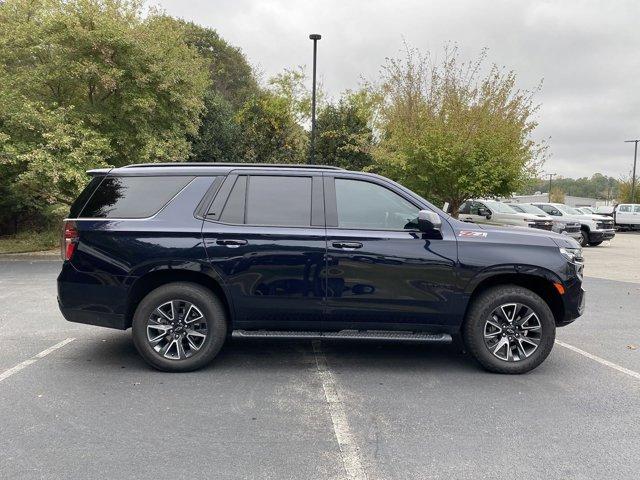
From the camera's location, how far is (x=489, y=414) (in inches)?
151

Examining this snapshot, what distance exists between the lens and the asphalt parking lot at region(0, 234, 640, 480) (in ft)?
10.1

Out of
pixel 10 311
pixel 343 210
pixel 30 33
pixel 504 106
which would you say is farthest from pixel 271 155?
pixel 343 210

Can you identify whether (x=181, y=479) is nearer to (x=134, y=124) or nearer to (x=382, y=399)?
(x=382, y=399)

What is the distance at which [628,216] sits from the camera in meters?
31.5

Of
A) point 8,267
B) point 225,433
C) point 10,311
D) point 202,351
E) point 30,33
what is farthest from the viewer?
point 30,33

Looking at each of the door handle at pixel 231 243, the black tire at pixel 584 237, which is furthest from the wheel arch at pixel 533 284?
the black tire at pixel 584 237

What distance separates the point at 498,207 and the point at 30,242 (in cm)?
1675

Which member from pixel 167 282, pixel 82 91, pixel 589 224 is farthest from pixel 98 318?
pixel 589 224

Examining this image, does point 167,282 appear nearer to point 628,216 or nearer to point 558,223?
point 558,223

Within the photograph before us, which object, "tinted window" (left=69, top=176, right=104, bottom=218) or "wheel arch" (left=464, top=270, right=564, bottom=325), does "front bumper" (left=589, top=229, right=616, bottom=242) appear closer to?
"wheel arch" (left=464, top=270, right=564, bottom=325)

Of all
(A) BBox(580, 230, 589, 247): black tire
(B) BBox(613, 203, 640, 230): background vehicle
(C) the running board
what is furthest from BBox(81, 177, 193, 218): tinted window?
(B) BBox(613, 203, 640, 230): background vehicle

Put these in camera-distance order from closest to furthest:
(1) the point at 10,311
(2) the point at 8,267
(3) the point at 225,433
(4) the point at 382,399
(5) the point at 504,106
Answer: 1. (3) the point at 225,433
2. (4) the point at 382,399
3. (1) the point at 10,311
4. (2) the point at 8,267
5. (5) the point at 504,106

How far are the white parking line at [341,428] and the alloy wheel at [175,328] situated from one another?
1.21 m

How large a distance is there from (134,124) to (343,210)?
11433 millimetres
